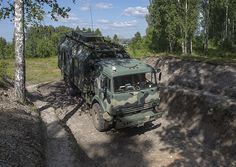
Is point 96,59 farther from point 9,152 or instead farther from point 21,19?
point 9,152

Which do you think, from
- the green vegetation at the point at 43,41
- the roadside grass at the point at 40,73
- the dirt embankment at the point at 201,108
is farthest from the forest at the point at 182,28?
the dirt embankment at the point at 201,108

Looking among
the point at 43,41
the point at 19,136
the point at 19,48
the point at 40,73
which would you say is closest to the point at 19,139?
the point at 19,136

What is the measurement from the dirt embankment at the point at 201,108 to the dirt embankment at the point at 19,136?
5.14 m

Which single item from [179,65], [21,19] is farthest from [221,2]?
[21,19]

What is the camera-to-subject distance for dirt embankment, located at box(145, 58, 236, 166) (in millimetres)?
12086

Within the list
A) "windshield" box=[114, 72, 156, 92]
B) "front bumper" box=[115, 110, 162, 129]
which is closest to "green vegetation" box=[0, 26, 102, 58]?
"windshield" box=[114, 72, 156, 92]

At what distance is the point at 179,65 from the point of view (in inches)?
799

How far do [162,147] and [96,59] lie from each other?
5660 mm

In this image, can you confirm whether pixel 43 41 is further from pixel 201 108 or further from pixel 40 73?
pixel 201 108

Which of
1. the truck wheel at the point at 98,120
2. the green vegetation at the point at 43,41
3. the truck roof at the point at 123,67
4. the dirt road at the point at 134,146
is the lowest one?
the dirt road at the point at 134,146

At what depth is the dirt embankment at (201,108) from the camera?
39.7ft

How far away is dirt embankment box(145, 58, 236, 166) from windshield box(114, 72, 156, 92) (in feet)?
7.54

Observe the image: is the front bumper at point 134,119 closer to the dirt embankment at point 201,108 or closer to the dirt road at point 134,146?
the dirt road at point 134,146

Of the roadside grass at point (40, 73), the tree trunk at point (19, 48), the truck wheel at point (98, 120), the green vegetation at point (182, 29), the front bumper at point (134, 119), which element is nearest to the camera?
the front bumper at point (134, 119)
